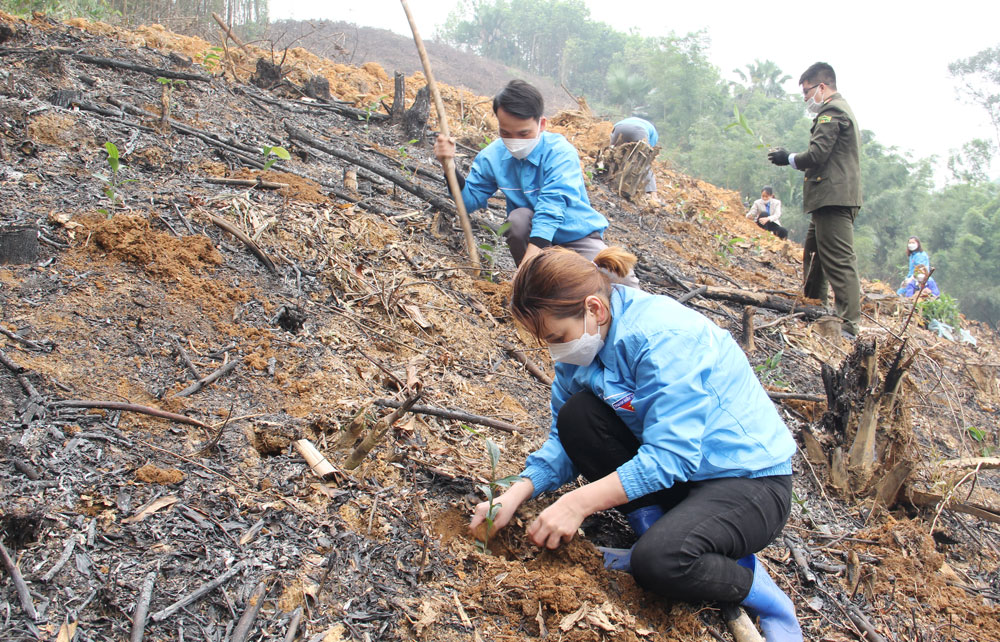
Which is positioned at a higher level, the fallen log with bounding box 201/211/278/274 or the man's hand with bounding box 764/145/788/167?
the man's hand with bounding box 764/145/788/167

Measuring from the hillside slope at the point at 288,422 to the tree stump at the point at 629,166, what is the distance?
3508 millimetres

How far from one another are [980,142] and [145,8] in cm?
2389

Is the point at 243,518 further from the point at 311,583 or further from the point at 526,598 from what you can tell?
the point at 526,598

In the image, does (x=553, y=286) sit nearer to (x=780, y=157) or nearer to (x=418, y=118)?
(x=780, y=157)

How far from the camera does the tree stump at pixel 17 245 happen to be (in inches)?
98.0

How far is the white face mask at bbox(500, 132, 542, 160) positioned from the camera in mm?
3510

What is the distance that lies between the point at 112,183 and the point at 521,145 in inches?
80.8

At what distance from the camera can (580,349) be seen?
75.4 inches

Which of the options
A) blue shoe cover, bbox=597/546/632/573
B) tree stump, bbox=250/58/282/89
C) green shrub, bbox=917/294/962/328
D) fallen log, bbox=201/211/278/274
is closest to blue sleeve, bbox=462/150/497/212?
fallen log, bbox=201/211/278/274

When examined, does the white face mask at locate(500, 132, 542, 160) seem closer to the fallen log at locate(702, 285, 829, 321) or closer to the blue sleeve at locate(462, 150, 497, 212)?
the blue sleeve at locate(462, 150, 497, 212)

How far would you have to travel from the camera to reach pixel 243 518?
69.3 inches

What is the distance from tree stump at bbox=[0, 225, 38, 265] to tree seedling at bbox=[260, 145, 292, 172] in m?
1.59

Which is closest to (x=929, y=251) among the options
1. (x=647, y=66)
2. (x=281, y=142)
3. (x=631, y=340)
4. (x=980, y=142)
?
(x=980, y=142)

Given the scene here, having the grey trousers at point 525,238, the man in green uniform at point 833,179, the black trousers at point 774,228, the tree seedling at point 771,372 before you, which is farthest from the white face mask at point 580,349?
the black trousers at point 774,228
